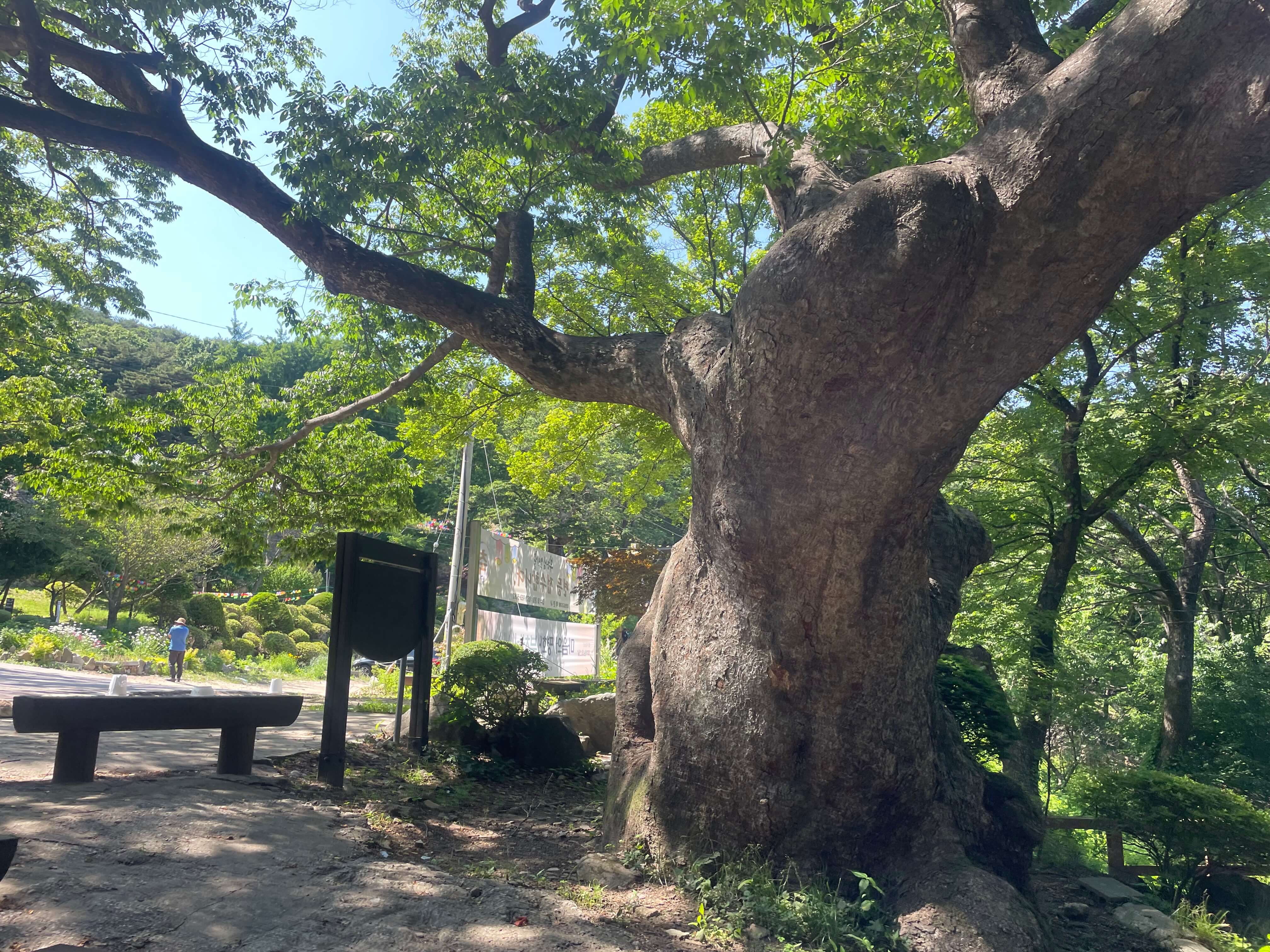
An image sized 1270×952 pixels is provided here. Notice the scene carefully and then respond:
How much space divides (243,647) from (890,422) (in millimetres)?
24520

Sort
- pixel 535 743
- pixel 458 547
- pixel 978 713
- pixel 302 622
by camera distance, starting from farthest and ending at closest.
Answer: pixel 302 622, pixel 458 547, pixel 535 743, pixel 978 713

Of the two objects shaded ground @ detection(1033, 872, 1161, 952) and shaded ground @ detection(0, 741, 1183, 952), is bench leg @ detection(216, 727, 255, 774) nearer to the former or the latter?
shaded ground @ detection(0, 741, 1183, 952)

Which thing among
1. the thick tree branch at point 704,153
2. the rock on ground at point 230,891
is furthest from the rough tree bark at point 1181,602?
the rock on ground at point 230,891

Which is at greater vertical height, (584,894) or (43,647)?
(43,647)

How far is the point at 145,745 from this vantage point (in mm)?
7938

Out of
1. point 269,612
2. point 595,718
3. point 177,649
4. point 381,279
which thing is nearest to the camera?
point 381,279

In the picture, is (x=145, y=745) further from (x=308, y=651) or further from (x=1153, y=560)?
(x=308, y=651)

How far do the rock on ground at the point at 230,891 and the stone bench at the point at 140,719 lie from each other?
0.39m

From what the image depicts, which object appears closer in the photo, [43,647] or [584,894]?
[584,894]

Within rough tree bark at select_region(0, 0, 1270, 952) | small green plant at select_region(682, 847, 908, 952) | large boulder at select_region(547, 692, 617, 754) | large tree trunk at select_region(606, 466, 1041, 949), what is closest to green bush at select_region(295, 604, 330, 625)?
large boulder at select_region(547, 692, 617, 754)

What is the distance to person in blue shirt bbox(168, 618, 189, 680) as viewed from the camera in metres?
17.1

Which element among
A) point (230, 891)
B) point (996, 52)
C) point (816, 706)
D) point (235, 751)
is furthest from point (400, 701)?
point (996, 52)

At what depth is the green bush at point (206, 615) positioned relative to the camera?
24.6 metres

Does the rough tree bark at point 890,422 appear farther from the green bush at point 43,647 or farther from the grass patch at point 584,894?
the green bush at point 43,647
